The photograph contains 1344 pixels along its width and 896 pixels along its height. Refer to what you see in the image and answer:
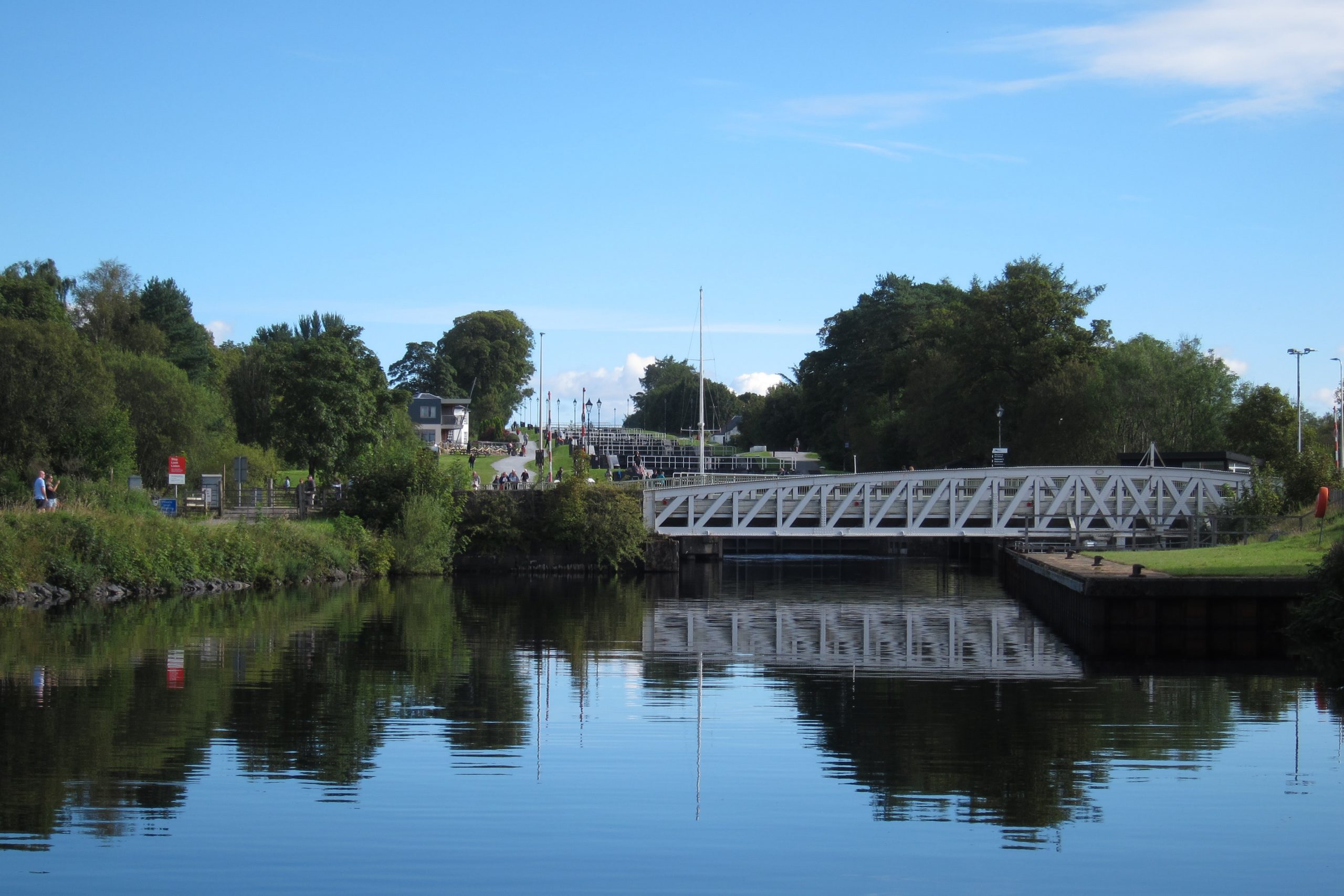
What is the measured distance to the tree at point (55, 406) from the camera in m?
53.3

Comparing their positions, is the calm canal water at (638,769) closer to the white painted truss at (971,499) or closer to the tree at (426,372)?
the white painted truss at (971,499)

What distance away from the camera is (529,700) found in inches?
827

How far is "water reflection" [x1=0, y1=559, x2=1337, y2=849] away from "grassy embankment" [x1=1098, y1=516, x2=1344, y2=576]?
3.62m

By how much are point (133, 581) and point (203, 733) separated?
2351 cm

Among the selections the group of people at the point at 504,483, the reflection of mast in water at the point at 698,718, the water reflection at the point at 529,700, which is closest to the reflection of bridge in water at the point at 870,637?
the water reflection at the point at 529,700

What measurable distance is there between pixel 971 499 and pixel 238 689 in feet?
152

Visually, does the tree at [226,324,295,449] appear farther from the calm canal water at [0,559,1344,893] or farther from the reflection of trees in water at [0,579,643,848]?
the calm canal water at [0,559,1344,893]

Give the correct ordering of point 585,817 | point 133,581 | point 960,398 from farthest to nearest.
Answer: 1. point 960,398
2. point 133,581
3. point 585,817

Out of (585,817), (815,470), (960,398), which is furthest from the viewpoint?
(815,470)

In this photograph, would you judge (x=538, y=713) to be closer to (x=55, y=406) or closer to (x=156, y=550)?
(x=156, y=550)

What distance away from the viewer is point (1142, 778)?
15203 millimetres

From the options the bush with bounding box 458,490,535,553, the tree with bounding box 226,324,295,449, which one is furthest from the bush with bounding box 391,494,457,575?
the tree with bounding box 226,324,295,449

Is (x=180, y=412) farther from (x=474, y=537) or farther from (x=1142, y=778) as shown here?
(x=1142, y=778)

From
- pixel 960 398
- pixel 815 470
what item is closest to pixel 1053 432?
pixel 960 398
